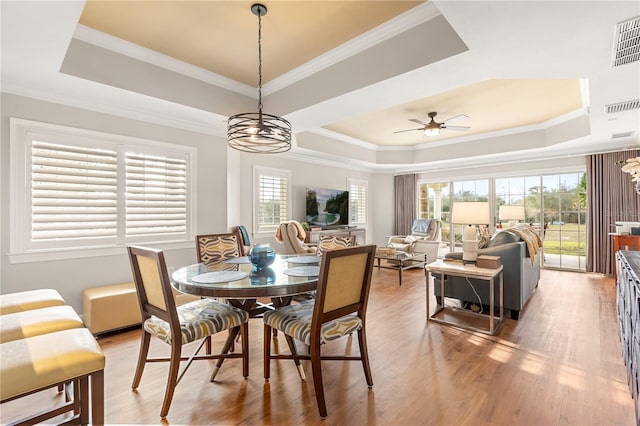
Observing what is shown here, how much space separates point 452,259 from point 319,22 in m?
2.86

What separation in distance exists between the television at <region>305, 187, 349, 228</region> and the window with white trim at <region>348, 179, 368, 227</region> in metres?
0.56

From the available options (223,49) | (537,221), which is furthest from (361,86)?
(537,221)

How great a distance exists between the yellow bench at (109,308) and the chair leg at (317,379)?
87.1 inches

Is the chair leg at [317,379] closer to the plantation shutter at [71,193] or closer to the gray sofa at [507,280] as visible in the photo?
the gray sofa at [507,280]

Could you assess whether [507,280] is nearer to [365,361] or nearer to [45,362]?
[365,361]

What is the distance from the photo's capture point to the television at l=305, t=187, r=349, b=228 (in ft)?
21.0

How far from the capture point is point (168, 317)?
72.3 inches

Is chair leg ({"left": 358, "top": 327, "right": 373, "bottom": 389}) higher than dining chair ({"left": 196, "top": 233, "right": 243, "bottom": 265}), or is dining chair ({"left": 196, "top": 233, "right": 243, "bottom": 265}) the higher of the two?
dining chair ({"left": 196, "top": 233, "right": 243, "bottom": 265})

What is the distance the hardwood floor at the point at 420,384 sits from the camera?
178 cm

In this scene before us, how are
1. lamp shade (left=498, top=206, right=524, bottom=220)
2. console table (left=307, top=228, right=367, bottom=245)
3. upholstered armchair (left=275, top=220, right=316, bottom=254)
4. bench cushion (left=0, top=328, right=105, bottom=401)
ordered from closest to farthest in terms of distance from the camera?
bench cushion (left=0, top=328, right=105, bottom=401) → upholstered armchair (left=275, top=220, right=316, bottom=254) → lamp shade (left=498, top=206, right=524, bottom=220) → console table (left=307, top=228, right=367, bottom=245)

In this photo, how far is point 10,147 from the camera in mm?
2746

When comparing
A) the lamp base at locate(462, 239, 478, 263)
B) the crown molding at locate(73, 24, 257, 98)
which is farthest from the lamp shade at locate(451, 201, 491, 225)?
the crown molding at locate(73, 24, 257, 98)

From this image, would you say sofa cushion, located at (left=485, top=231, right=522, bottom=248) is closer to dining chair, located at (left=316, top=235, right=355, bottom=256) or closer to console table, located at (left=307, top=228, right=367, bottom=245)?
dining chair, located at (left=316, top=235, right=355, bottom=256)

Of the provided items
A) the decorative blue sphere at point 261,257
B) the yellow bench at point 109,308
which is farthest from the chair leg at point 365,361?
the yellow bench at point 109,308
